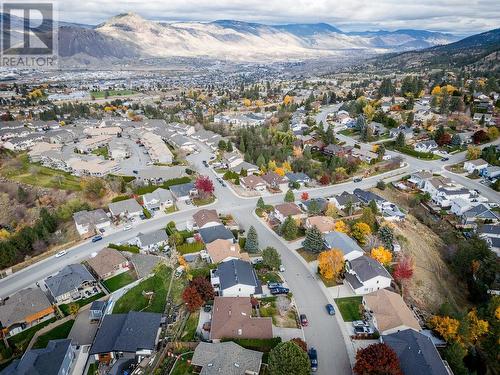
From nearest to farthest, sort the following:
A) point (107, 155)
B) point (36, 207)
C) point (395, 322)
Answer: point (395, 322), point (36, 207), point (107, 155)

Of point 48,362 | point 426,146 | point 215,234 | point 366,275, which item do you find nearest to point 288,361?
point 366,275

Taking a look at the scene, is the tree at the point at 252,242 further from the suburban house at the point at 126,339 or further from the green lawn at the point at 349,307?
the suburban house at the point at 126,339

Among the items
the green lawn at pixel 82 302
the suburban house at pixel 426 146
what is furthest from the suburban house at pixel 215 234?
the suburban house at pixel 426 146

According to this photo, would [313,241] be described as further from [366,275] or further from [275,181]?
[275,181]

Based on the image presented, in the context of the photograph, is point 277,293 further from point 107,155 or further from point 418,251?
point 107,155

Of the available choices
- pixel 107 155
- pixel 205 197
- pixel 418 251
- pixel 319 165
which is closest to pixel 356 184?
pixel 319 165
